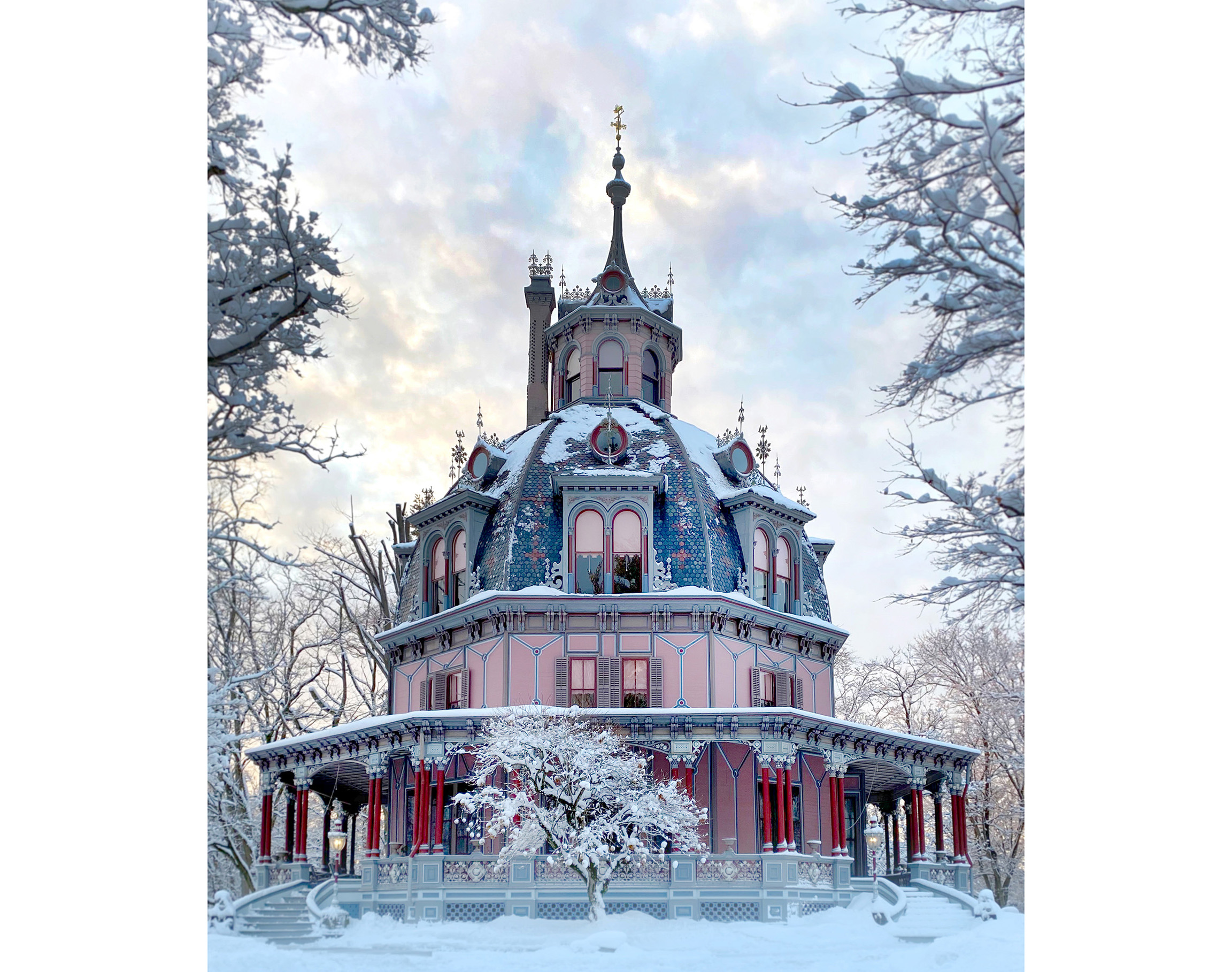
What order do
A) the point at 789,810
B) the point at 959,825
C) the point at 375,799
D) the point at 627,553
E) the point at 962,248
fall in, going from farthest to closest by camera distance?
the point at 959,825
the point at 627,553
the point at 375,799
the point at 789,810
the point at 962,248

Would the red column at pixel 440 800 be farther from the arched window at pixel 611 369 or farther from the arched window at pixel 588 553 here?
the arched window at pixel 611 369

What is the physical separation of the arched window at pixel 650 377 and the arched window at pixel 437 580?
22.8 feet

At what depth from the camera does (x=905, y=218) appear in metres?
13.6

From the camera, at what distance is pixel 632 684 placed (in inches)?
976

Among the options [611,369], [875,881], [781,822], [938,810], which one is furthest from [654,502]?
[938,810]

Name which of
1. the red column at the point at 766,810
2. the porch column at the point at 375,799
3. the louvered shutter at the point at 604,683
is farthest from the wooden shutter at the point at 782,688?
the porch column at the point at 375,799

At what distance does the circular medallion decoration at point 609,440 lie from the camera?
87.3 ft

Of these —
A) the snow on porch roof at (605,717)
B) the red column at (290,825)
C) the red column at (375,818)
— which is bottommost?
the red column at (290,825)

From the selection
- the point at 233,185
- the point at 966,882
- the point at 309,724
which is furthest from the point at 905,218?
the point at 309,724

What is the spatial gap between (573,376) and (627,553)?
6.94 meters

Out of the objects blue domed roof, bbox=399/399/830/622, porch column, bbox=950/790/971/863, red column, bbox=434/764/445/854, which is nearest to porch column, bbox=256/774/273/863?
blue domed roof, bbox=399/399/830/622

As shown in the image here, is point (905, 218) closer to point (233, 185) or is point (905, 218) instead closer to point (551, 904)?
point (233, 185)

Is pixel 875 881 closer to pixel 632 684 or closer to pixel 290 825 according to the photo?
pixel 632 684

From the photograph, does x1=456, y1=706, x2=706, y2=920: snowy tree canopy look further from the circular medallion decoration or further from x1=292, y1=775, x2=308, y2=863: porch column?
the circular medallion decoration
